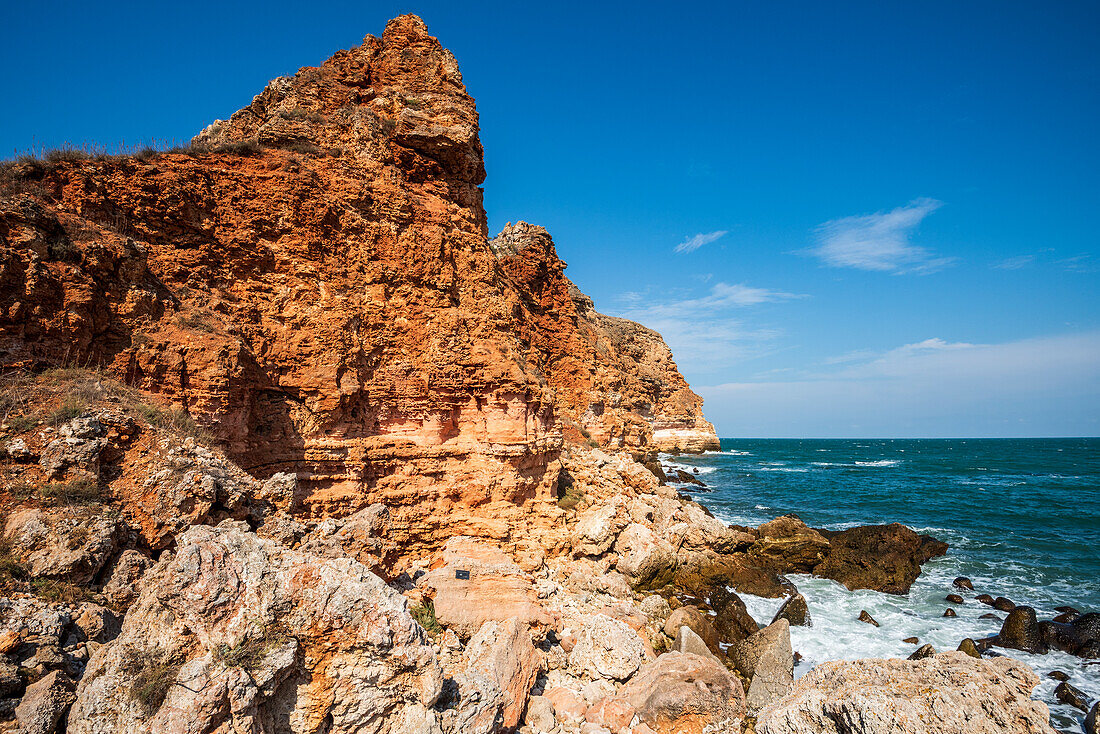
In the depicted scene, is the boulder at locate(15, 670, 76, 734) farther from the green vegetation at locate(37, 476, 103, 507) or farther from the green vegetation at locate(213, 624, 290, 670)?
the green vegetation at locate(37, 476, 103, 507)

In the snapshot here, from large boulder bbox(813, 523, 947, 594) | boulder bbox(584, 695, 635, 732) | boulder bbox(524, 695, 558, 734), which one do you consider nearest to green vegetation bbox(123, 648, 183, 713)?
boulder bbox(524, 695, 558, 734)

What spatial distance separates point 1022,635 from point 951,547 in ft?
Answer: 39.3

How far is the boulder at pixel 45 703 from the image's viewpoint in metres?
3.89

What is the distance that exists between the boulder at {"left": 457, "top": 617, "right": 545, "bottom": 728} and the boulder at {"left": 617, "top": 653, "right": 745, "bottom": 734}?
1929mm

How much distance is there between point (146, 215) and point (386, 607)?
9.85m

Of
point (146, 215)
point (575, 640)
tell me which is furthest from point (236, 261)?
point (575, 640)

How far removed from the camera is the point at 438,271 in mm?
13023

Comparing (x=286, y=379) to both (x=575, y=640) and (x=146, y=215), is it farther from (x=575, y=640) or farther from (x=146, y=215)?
(x=575, y=640)

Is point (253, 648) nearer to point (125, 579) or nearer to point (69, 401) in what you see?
point (125, 579)

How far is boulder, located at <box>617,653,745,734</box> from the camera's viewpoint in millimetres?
8086

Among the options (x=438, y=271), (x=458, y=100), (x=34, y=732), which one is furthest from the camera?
(x=458, y=100)

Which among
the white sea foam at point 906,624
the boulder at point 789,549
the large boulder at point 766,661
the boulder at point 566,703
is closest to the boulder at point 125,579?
the boulder at point 566,703

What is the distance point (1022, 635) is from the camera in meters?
14.0

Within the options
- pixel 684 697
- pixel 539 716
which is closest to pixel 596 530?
pixel 684 697
